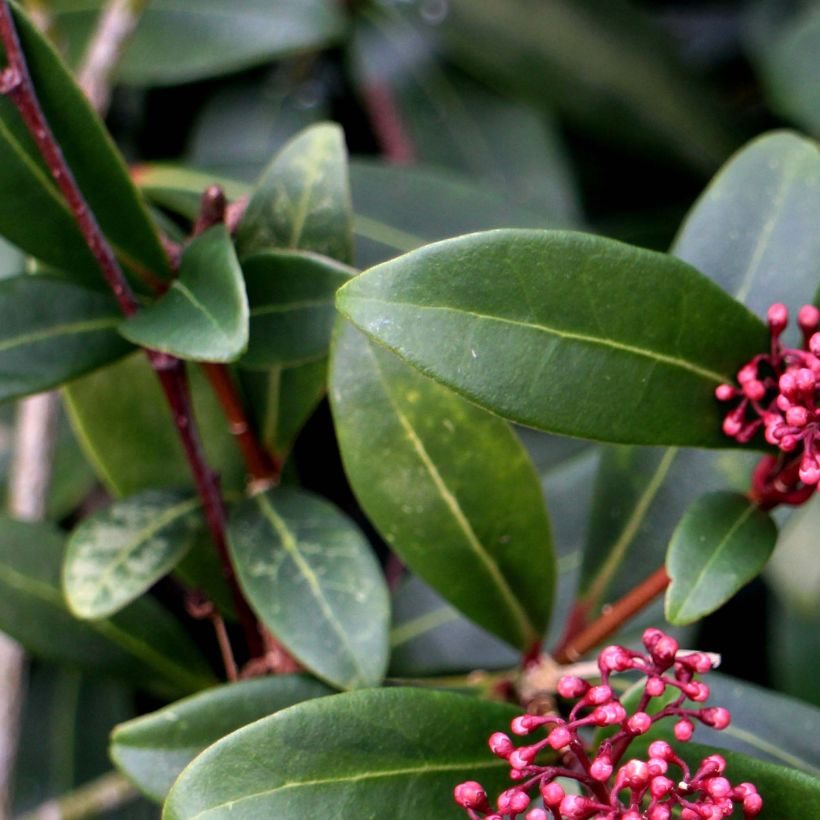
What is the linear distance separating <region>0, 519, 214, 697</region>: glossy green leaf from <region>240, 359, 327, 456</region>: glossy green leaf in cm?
24

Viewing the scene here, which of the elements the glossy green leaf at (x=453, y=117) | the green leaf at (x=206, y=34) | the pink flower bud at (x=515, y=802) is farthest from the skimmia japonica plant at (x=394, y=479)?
the glossy green leaf at (x=453, y=117)

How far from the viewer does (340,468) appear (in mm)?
1287

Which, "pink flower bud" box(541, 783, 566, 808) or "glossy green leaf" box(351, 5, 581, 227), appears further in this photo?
"glossy green leaf" box(351, 5, 581, 227)

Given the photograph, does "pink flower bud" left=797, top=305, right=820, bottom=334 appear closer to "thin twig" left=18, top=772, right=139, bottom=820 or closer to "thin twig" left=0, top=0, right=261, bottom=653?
"thin twig" left=0, top=0, right=261, bottom=653

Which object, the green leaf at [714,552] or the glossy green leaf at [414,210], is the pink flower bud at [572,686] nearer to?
the green leaf at [714,552]

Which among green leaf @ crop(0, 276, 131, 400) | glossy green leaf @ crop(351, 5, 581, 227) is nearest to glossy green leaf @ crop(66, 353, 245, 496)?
green leaf @ crop(0, 276, 131, 400)

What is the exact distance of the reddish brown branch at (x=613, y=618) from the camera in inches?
30.8

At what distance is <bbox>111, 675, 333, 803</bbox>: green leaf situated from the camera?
2.52ft

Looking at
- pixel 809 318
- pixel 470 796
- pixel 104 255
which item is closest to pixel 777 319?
pixel 809 318

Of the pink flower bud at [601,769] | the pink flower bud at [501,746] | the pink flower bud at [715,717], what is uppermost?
the pink flower bud at [601,769]

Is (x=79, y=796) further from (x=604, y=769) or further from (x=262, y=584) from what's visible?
(x=604, y=769)

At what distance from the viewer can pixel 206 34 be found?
1410 mm

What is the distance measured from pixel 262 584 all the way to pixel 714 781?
1.23ft

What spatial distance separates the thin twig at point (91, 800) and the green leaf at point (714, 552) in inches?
27.9
